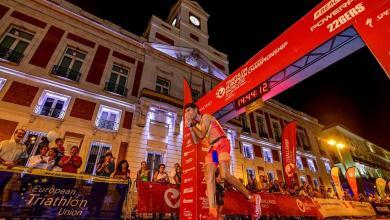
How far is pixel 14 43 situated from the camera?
37.4ft

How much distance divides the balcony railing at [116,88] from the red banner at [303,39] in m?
8.26

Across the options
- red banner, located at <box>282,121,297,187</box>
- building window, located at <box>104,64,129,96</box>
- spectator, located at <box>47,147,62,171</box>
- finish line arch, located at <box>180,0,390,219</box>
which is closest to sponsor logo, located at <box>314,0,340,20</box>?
finish line arch, located at <box>180,0,390,219</box>

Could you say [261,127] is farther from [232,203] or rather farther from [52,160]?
[52,160]

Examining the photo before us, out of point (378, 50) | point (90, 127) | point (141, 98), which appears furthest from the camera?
point (141, 98)

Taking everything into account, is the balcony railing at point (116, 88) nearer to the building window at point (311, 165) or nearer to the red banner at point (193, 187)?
the red banner at point (193, 187)

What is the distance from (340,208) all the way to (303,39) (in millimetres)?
9912

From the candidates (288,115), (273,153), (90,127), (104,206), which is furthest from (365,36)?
(288,115)

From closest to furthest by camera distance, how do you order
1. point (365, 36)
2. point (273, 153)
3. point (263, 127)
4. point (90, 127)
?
1. point (365, 36)
2. point (90, 127)
3. point (273, 153)
4. point (263, 127)

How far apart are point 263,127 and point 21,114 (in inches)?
850

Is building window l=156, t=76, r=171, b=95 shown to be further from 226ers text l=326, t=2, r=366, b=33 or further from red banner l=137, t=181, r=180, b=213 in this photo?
226ers text l=326, t=2, r=366, b=33

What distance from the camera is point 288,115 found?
2683 centimetres

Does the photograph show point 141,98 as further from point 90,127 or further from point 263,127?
point 263,127

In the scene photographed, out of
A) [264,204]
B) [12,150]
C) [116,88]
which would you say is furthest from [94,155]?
[264,204]

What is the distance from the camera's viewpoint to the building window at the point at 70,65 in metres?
12.1
